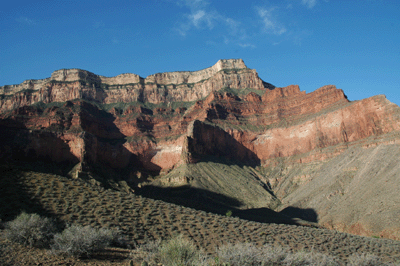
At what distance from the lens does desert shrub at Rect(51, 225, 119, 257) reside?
1451cm

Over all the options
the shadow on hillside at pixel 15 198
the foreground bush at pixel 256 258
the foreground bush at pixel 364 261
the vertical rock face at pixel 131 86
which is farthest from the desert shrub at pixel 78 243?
the vertical rock face at pixel 131 86

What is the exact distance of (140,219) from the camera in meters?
21.1

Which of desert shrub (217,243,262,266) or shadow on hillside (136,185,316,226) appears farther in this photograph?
→ shadow on hillside (136,185,316,226)

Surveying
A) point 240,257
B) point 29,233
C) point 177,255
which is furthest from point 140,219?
point 240,257

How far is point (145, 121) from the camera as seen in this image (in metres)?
127

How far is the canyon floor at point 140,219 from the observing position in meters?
19.6

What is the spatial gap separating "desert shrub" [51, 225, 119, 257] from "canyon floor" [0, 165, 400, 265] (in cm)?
78

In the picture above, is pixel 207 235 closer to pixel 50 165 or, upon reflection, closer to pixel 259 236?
pixel 259 236

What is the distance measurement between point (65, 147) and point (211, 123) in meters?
49.2

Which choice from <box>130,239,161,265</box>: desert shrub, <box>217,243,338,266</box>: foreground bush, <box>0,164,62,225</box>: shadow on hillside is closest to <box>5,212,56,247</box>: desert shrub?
<box>0,164,62,225</box>: shadow on hillside

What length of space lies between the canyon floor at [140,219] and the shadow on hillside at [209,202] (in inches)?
1239

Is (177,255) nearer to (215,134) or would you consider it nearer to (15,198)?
(15,198)

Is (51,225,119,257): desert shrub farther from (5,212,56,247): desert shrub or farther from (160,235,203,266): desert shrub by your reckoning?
(160,235,203,266): desert shrub

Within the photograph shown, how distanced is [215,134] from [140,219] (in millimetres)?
85018
